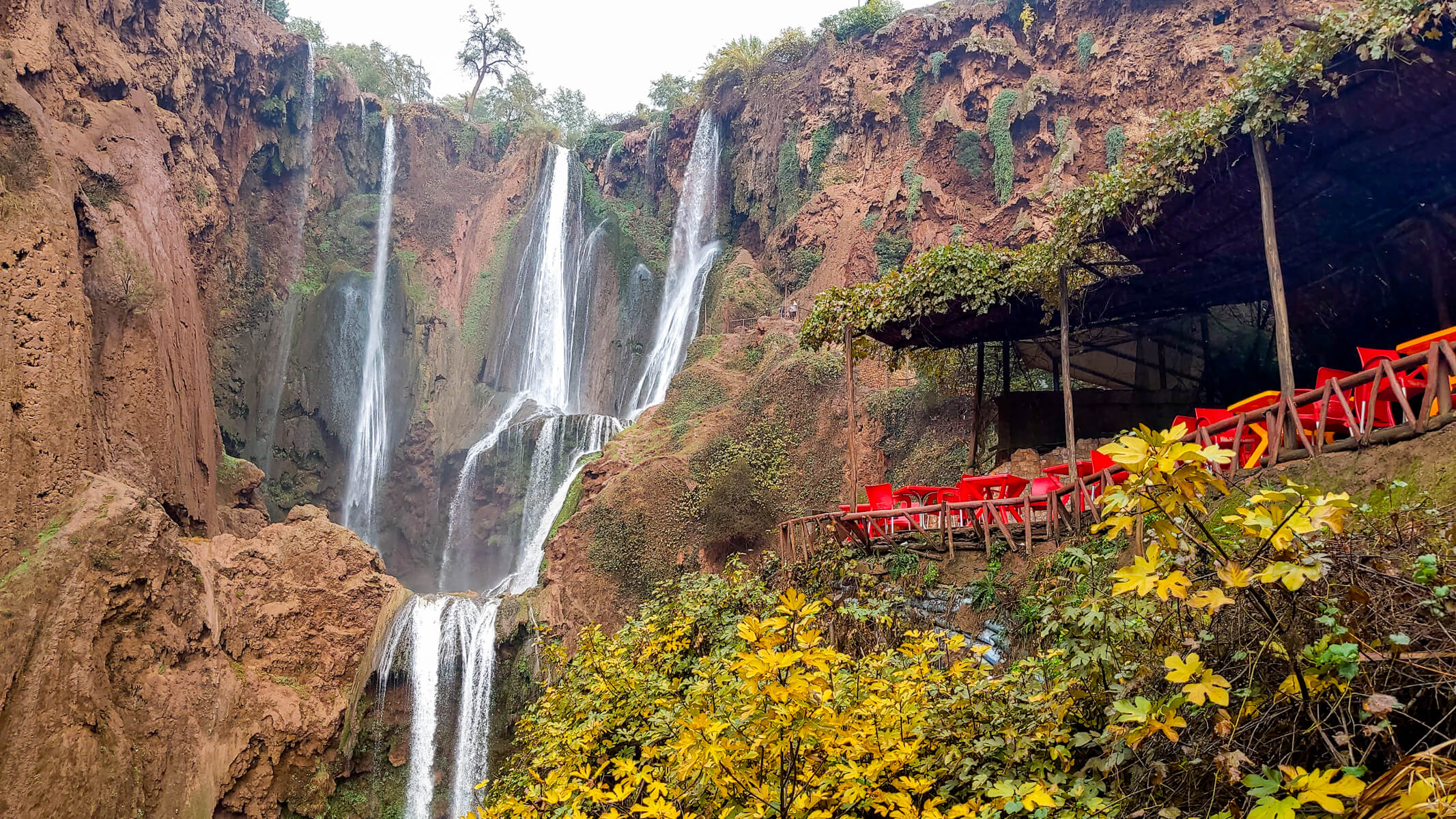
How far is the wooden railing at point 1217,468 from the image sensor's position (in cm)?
574

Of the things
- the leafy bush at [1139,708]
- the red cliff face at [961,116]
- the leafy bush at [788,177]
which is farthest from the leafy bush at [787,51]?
the leafy bush at [1139,708]

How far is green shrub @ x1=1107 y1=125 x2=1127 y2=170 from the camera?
22016mm

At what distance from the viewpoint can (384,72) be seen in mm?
42750

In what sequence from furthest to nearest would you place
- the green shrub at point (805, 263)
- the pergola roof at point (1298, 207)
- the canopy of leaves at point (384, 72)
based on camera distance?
the canopy of leaves at point (384, 72) < the green shrub at point (805, 263) < the pergola roof at point (1298, 207)

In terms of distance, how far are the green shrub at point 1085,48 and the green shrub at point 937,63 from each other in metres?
3.93

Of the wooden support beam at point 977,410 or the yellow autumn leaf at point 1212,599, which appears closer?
the yellow autumn leaf at point 1212,599

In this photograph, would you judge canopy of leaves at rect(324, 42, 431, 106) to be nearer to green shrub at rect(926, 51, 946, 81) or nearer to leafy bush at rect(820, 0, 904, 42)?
leafy bush at rect(820, 0, 904, 42)

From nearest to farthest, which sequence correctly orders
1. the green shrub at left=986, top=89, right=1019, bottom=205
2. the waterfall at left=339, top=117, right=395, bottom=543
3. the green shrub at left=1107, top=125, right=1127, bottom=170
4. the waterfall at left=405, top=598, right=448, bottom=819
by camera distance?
1. the waterfall at left=405, top=598, right=448, bottom=819
2. the green shrub at left=1107, top=125, right=1127, bottom=170
3. the green shrub at left=986, top=89, right=1019, bottom=205
4. the waterfall at left=339, top=117, right=395, bottom=543

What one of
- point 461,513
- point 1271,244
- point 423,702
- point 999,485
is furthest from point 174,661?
point 1271,244

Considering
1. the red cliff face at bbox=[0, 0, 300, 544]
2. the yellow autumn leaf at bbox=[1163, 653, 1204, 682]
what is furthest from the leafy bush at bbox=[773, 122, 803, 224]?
the yellow autumn leaf at bbox=[1163, 653, 1204, 682]

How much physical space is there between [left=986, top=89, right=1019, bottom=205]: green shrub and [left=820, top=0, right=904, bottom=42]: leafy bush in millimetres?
5692

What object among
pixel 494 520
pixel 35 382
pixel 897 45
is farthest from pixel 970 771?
pixel 897 45

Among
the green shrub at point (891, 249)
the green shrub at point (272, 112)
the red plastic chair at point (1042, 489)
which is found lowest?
the red plastic chair at point (1042, 489)

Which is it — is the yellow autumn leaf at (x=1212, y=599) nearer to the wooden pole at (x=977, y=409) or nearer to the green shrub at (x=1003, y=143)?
the wooden pole at (x=977, y=409)
